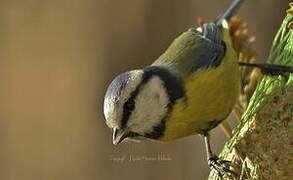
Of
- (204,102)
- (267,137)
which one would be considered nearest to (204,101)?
(204,102)

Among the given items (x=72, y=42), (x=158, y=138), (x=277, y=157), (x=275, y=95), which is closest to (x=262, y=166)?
(x=277, y=157)

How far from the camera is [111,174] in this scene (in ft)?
16.0

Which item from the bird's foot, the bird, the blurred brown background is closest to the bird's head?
the bird

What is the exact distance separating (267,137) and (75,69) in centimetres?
290

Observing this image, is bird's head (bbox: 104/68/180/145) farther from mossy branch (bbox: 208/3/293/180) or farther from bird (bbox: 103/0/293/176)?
mossy branch (bbox: 208/3/293/180)

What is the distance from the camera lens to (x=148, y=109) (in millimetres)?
2570

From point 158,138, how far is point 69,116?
2.46 metres

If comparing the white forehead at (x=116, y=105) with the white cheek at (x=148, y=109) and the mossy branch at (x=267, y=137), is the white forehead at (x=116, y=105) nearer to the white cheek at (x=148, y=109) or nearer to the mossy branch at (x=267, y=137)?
the white cheek at (x=148, y=109)

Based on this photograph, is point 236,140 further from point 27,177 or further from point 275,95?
point 27,177

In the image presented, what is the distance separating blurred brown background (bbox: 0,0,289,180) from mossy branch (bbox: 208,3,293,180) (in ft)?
7.70

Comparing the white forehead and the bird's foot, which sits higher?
the white forehead

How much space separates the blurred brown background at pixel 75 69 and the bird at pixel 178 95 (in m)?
1.96

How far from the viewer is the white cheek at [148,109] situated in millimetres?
2546

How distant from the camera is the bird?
2.52 meters
